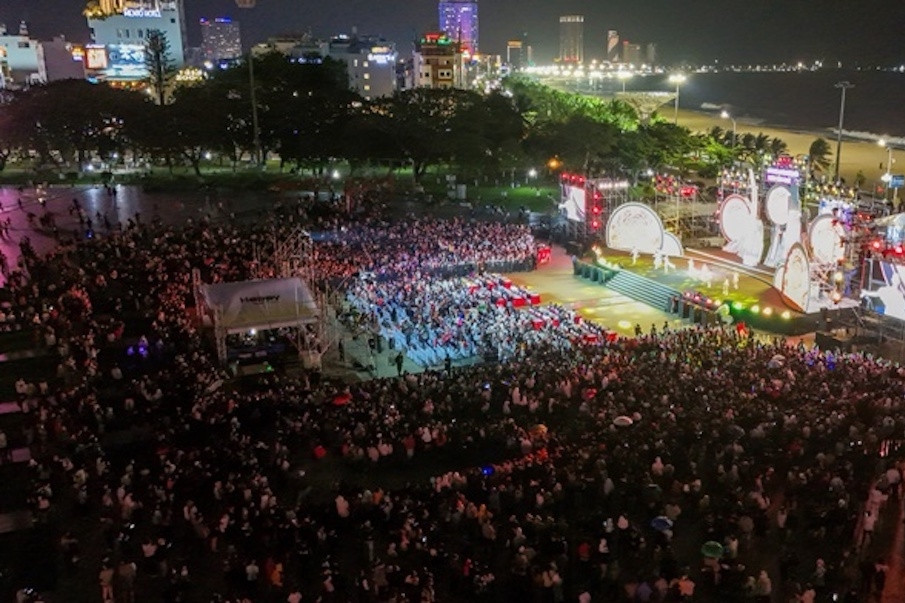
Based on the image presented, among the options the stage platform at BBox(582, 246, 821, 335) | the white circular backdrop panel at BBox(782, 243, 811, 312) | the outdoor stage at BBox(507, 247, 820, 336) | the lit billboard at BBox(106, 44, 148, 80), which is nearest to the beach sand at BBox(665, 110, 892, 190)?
the stage platform at BBox(582, 246, 821, 335)

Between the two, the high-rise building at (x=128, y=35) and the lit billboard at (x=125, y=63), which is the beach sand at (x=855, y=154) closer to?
the lit billboard at (x=125, y=63)

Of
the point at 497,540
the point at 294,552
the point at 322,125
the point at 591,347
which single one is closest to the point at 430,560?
the point at 497,540

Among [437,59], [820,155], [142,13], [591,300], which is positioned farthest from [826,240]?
[142,13]

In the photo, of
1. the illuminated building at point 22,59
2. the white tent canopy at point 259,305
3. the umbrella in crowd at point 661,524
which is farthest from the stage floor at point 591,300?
the illuminated building at point 22,59

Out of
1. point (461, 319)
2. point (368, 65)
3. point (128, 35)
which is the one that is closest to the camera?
point (461, 319)

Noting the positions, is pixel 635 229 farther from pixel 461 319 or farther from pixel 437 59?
pixel 437 59

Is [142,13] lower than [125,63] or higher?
higher
